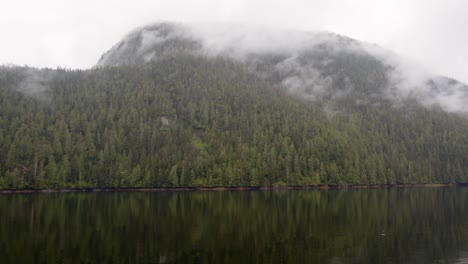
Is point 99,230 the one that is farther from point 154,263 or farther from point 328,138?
point 328,138

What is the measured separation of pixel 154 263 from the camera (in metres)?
30.6

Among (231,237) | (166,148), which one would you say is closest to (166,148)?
(166,148)

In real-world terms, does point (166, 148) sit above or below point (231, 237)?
above

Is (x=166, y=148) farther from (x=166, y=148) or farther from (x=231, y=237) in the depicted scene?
(x=231, y=237)

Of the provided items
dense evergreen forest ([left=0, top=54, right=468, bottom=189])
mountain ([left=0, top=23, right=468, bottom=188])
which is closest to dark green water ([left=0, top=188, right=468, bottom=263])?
mountain ([left=0, top=23, right=468, bottom=188])

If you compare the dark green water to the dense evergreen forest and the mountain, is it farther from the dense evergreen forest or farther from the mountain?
the dense evergreen forest

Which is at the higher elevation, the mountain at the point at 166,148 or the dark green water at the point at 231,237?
the mountain at the point at 166,148

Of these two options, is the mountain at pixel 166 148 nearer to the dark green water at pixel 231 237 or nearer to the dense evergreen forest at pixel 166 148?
the dense evergreen forest at pixel 166 148

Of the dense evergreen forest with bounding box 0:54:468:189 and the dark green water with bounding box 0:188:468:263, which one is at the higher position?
the dense evergreen forest with bounding box 0:54:468:189

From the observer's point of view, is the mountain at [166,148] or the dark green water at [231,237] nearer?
the dark green water at [231,237]

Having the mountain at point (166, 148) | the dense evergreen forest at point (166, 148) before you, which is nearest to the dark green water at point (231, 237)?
the mountain at point (166, 148)

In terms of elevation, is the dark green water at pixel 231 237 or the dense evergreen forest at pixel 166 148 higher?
the dense evergreen forest at pixel 166 148

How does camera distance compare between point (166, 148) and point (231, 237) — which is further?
Result: point (166, 148)

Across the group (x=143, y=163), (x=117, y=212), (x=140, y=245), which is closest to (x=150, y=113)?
(x=143, y=163)
